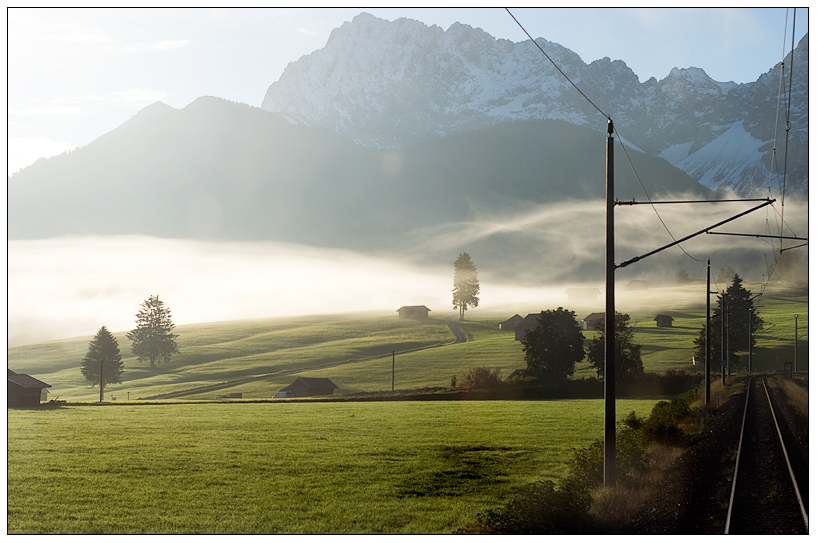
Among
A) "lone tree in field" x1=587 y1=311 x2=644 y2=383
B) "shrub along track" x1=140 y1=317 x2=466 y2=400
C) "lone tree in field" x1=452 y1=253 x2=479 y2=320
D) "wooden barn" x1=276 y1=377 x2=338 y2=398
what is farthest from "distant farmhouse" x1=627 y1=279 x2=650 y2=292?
"wooden barn" x1=276 y1=377 x2=338 y2=398

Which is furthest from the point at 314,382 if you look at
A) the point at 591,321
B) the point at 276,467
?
the point at 591,321

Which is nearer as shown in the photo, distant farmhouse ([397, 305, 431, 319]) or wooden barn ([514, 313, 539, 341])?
wooden barn ([514, 313, 539, 341])

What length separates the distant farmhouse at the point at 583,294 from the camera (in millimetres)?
149375

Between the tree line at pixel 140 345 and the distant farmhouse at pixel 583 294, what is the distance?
91.3 m

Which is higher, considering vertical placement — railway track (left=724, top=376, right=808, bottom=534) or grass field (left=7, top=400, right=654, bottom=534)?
railway track (left=724, top=376, right=808, bottom=534)

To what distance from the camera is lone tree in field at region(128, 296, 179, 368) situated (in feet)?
363

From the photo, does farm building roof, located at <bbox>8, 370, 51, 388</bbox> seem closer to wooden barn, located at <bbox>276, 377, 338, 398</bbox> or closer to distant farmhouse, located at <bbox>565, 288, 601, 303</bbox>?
wooden barn, located at <bbox>276, 377, 338, 398</bbox>

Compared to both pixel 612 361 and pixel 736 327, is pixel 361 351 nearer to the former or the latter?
pixel 736 327

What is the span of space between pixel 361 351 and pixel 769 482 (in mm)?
88091

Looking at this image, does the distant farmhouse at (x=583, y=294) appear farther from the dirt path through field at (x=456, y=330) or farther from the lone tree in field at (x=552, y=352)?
the lone tree in field at (x=552, y=352)

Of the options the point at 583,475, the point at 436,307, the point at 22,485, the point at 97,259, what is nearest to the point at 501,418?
the point at 583,475

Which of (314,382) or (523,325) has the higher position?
(523,325)

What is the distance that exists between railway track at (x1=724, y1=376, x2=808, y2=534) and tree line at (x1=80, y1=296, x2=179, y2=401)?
87.8m

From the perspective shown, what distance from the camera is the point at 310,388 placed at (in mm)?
74125
